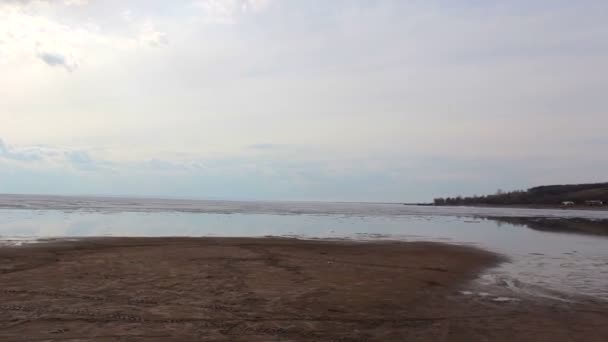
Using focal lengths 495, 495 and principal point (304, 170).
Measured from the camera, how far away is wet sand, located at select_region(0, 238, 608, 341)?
349 inches

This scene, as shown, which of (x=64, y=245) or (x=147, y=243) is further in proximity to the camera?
(x=147, y=243)

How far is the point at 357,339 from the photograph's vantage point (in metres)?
8.59

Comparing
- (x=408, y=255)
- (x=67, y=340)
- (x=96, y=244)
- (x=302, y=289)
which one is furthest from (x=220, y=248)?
(x=67, y=340)

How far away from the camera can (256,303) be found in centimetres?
1121

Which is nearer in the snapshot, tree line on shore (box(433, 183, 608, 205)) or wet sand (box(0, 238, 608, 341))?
wet sand (box(0, 238, 608, 341))

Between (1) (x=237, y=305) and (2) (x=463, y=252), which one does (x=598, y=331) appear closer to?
(1) (x=237, y=305)

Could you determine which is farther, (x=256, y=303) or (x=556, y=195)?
→ (x=556, y=195)

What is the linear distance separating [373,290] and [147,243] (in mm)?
14923

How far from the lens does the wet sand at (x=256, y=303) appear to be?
887 cm

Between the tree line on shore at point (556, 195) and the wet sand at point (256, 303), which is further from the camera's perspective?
the tree line on shore at point (556, 195)

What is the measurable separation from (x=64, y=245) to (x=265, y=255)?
9458 millimetres

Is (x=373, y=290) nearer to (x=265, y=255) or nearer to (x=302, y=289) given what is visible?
(x=302, y=289)

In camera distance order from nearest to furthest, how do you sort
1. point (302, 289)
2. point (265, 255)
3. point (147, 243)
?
point (302, 289) < point (265, 255) < point (147, 243)

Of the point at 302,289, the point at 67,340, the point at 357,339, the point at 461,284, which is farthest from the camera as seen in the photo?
the point at 461,284
